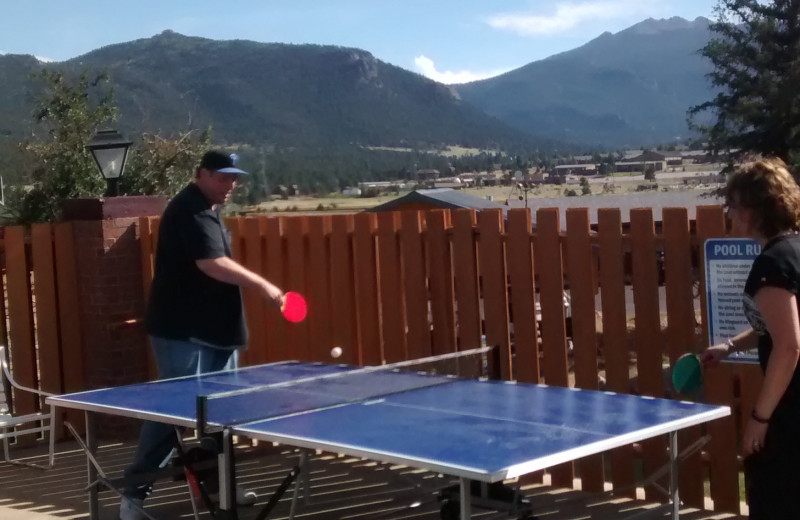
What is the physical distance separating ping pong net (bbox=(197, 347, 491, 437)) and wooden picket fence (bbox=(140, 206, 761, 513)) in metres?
0.58

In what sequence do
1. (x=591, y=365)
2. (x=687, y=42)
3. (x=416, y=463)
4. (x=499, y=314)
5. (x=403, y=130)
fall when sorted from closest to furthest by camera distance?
(x=416, y=463) < (x=591, y=365) < (x=499, y=314) < (x=403, y=130) < (x=687, y=42)

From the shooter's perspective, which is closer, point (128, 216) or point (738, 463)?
point (738, 463)

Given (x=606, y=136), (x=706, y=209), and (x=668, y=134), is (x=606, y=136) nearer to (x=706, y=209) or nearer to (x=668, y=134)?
(x=668, y=134)

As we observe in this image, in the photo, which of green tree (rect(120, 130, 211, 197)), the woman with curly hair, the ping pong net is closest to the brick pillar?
the ping pong net

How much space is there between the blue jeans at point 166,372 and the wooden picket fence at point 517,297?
52.6 inches

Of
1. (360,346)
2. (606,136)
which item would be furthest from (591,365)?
(606,136)

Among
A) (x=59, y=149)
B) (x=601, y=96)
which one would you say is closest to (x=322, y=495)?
(x=59, y=149)

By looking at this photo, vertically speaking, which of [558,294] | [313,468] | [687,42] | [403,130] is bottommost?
[313,468]

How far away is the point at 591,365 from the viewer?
5785 millimetres

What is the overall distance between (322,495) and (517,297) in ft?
5.61

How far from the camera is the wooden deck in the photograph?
5625 millimetres

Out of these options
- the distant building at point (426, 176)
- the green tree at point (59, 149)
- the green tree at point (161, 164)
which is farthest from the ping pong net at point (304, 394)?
the distant building at point (426, 176)

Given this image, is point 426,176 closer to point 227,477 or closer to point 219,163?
point 219,163

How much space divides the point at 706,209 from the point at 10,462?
5.30m
